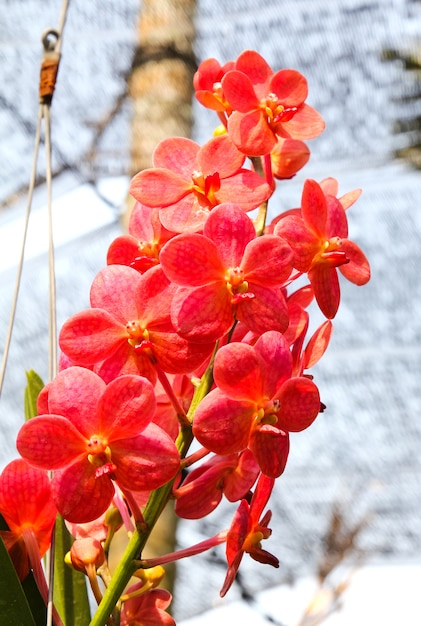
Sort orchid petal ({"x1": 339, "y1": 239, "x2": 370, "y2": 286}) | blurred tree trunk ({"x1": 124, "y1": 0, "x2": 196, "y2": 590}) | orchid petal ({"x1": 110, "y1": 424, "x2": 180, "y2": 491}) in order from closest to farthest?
1. orchid petal ({"x1": 110, "y1": 424, "x2": 180, "y2": 491})
2. orchid petal ({"x1": 339, "y1": 239, "x2": 370, "y2": 286})
3. blurred tree trunk ({"x1": 124, "y1": 0, "x2": 196, "y2": 590})

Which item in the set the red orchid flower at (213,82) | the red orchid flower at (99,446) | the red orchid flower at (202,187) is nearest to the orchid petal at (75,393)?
the red orchid flower at (99,446)

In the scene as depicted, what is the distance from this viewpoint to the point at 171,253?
38 centimetres

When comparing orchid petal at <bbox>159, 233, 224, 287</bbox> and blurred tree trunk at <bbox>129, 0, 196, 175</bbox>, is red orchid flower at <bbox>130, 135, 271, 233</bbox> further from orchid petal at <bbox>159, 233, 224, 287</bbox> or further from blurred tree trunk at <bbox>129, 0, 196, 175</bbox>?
blurred tree trunk at <bbox>129, 0, 196, 175</bbox>

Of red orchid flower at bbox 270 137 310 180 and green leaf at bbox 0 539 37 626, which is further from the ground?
red orchid flower at bbox 270 137 310 180

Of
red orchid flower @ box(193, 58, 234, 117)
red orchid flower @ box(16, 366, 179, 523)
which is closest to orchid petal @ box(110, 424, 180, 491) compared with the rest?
red orchid flower @ box(16, 366, 179, 523)

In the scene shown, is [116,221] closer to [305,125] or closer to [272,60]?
[272,60]

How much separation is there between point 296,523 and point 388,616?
447 mm

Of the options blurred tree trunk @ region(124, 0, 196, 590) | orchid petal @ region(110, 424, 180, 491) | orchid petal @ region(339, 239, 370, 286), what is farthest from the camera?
blurred tree trunk @ region(124, 0, 196, 590)

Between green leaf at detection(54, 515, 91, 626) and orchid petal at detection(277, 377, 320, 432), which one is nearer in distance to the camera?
orchid petal at detection(277, 377, 320, 432)

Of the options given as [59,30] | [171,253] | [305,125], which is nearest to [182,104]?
[59,30]

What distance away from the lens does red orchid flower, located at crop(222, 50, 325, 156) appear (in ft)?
1.47

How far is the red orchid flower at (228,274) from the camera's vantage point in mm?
377

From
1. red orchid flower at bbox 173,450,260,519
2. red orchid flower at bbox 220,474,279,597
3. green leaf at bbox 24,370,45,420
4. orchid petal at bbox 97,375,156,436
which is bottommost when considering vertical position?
red orchid flower at bbox 220,474,279,597

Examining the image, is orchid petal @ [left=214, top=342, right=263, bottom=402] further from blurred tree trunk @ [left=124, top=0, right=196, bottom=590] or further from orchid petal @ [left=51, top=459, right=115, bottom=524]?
blurred tree trunk @ [left=124, top=0, right=196, bottom=590]
